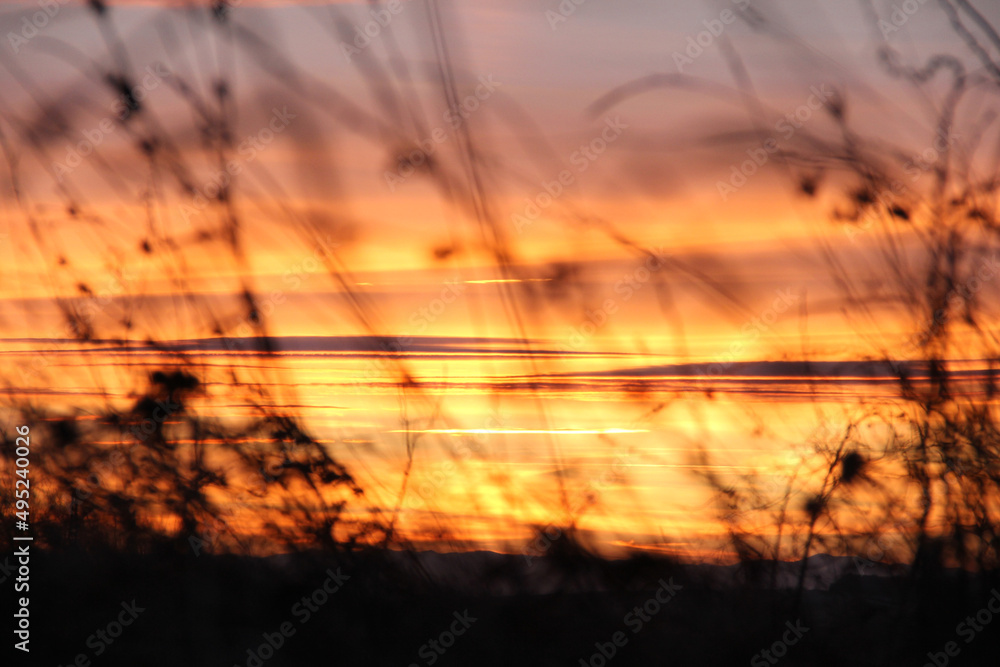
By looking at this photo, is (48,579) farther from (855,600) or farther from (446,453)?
(855,600)

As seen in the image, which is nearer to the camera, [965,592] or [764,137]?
[965,592]

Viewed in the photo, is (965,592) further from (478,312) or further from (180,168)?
(180,168)

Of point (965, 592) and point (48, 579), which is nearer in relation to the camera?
point (965, 592)

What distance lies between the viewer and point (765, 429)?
2.13 metres

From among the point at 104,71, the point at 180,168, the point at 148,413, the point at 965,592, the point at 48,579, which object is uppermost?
the point at 104,71

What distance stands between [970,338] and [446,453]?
155 cm

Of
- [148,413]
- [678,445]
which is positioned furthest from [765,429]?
[148,413]

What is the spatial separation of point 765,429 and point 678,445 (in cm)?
26

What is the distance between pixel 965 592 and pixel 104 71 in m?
2.91

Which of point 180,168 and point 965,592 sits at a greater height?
point 180,168

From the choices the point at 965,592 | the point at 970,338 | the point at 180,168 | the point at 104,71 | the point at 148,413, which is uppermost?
the point at 104,71

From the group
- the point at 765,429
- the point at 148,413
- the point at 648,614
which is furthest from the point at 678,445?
the point at 148,413

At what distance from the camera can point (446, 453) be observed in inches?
81.0

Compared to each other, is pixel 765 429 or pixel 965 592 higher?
pixel 765 429
